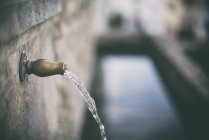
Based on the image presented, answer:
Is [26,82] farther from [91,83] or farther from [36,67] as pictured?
[91,83]

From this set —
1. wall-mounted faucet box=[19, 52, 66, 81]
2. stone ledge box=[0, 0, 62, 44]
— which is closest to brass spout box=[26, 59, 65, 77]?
Answer: wall-mounted faucet box=[19, 52, 66, 81]

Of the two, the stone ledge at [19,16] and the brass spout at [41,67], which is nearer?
the stone ledge at [19,16]

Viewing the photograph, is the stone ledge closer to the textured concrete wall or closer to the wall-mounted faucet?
the textured concrete wall

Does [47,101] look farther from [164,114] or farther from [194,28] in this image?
[194,28]

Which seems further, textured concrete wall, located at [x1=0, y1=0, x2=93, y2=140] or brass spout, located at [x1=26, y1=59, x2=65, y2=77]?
brass spout, located at [x1=26, y1=59, x2=65, y2=77]

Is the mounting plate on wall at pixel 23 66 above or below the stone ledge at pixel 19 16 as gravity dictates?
below

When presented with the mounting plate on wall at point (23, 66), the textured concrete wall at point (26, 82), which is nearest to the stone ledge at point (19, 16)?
the textured concrete wall at point (26, 82)

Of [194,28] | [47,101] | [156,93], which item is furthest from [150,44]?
[194,28]

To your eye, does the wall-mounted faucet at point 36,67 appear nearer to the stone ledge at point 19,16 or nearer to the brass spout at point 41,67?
the brass spout at point 41,67
